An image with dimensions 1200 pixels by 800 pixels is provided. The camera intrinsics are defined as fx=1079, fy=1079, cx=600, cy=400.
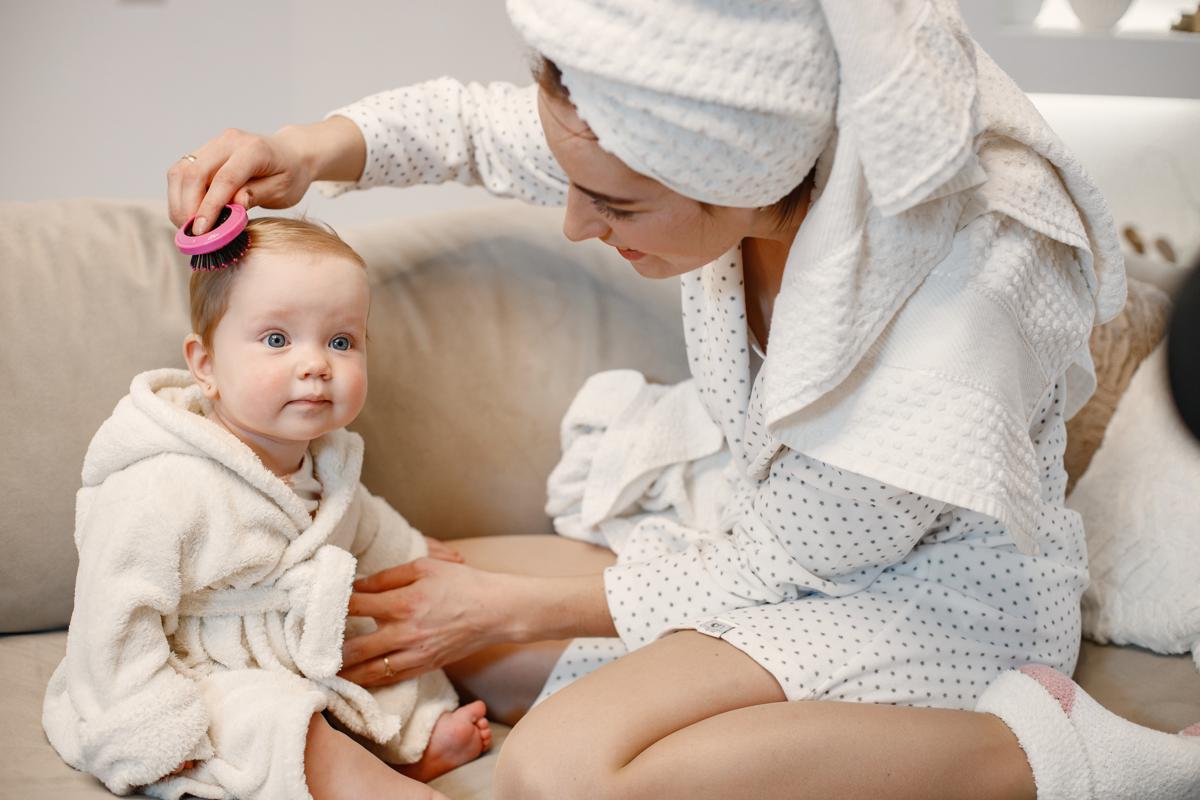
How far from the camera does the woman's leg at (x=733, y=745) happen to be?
0.99 m

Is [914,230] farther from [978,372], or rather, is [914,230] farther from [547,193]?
[547,193]

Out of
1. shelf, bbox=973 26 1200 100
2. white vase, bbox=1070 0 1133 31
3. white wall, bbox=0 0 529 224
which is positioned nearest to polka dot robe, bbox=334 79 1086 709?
white wall, bbox=0 0 529 224

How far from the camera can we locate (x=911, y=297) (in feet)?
3.28

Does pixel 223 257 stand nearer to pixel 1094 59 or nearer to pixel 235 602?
pixel 235 602

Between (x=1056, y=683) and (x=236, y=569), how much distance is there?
0.84 m

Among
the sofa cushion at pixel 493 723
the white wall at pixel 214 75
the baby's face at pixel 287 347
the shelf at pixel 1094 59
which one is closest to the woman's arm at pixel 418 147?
the baby's face at pixel 287 347

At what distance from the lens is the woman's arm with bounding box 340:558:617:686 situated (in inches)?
47.4

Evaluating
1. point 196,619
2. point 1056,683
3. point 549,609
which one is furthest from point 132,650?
point 1056,683

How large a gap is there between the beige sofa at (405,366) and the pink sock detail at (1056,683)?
0.16 metres

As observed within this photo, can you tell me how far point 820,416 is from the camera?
1.02m

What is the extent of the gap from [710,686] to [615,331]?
71cm

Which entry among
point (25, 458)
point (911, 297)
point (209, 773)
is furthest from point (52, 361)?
point (911, 297)

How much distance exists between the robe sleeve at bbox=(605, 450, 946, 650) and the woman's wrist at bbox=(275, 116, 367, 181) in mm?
583

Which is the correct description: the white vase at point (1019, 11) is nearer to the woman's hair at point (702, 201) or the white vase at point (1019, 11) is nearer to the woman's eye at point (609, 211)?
the woman's hair at point (702, 201)
